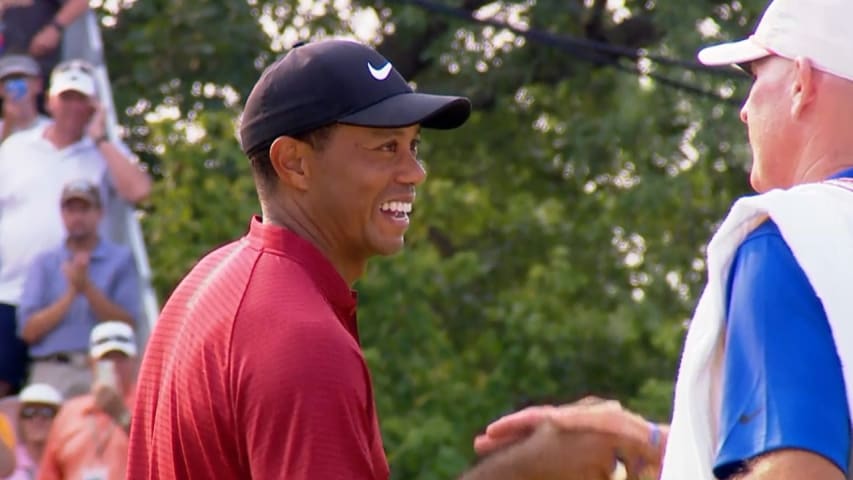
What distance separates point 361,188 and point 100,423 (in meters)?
4.77

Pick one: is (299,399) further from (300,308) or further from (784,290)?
(784,290)

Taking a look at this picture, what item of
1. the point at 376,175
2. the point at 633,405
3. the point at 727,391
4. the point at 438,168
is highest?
the point at 376,175

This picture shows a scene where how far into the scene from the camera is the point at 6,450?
781 cm

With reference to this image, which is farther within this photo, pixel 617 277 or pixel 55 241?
pixel 617 277

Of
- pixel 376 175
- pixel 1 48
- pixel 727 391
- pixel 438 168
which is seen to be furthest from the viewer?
pixel 438 168

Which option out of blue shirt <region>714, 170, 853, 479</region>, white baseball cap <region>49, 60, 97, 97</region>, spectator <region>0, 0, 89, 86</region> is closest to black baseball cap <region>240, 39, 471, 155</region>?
blue shirt <region>714, 170, 853, 479</region>

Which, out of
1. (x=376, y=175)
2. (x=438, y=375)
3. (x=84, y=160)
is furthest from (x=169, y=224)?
(x=376, y=175)

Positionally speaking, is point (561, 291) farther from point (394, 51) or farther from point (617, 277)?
point (394, 51)

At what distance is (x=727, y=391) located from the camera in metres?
2.57

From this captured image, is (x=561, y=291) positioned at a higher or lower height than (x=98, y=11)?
lower

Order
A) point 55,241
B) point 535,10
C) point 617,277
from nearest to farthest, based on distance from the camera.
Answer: point 55,241, point 535,10, point 617,277

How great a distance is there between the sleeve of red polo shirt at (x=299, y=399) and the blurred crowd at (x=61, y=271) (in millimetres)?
5194

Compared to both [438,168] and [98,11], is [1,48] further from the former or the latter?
[438,168]

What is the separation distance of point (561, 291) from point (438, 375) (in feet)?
4.42
